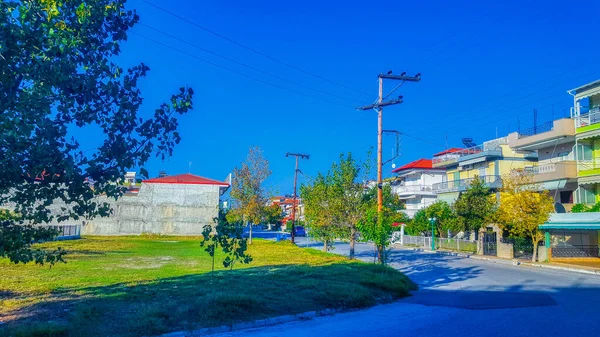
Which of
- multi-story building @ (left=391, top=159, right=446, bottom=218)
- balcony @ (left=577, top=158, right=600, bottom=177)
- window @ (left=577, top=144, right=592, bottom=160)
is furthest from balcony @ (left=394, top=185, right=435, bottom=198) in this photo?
balcony @ (left=577, top=158, right=600, bottom=177)

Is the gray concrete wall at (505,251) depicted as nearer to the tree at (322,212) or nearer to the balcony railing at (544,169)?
the balcony railing at (544,169)

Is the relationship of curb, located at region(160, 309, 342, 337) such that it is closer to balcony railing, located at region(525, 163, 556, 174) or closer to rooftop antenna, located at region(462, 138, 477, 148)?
balcony railing, located at region(525, 163, 556, 174)

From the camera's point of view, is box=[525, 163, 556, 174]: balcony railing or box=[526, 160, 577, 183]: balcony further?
box=[525, 163, 556, 174]: balcony railing

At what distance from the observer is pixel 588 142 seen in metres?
32.6

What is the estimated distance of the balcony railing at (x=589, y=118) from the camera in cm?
3137

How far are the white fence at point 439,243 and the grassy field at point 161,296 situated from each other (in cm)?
2110

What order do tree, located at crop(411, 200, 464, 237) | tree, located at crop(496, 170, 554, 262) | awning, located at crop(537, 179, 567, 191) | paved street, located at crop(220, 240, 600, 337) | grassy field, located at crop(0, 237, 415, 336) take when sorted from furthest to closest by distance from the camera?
tree, located at crop(411, 200, 464, 237) → awning, located at crop(537, 179, 567, 191) → tree, located at crop(496, 170, 554, 262) → paved street, located at crop(220, 240, 600, 337) → grassy field, located at crop(0, 237, 415, 336)

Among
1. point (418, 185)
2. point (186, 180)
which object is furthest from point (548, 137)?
point (186, 180)

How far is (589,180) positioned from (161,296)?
3067 cm

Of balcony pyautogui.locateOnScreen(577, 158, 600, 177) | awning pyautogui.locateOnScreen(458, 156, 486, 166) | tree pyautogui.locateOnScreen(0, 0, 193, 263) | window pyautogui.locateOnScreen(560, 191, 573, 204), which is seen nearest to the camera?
tree pyautogui.locateOnScreen(0, 0, 193, 263)

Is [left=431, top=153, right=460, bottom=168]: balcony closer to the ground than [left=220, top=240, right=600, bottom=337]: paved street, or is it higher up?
higher up

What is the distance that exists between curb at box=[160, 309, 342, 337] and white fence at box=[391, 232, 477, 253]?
25.1 m

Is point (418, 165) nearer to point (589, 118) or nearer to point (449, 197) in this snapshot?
point (449, 197)

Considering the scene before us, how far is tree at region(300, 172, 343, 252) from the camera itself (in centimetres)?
2728
